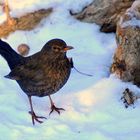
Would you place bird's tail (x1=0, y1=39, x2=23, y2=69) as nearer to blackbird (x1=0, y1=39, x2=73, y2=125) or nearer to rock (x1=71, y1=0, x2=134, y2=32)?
blackbird (x1=0, y1=39, x2=73, y2=125)

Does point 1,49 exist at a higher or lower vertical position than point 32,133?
higher

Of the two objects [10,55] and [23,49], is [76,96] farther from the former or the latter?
[23,49]

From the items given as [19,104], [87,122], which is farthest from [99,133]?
[19,104]

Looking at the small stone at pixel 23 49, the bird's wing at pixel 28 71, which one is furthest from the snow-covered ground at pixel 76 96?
the bird's wing at pixel 28 71

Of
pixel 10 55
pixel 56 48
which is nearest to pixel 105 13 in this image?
pixel 10 55

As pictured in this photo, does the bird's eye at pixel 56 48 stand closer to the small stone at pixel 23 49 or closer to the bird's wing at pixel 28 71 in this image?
the bird's wing at pixel 28 71

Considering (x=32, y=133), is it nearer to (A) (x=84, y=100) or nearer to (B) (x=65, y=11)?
(A) (x=84, y=100)
